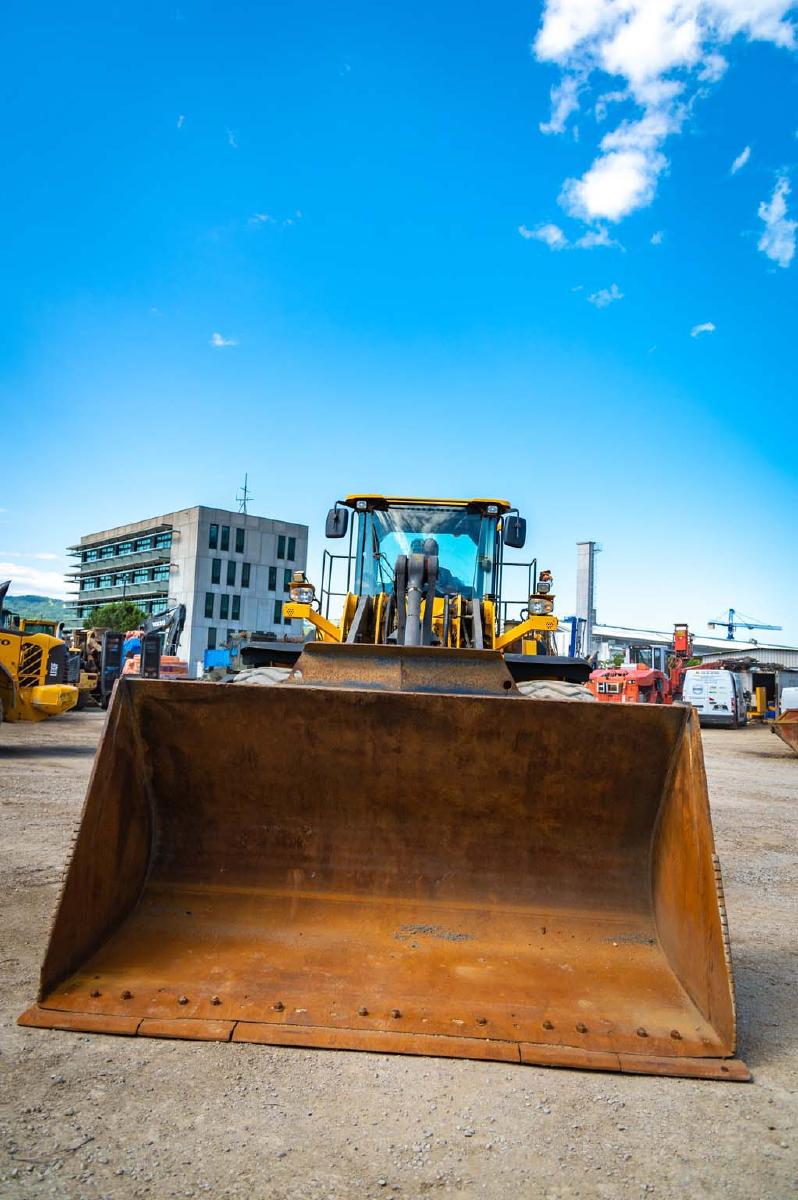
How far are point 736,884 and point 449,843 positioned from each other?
116 inches

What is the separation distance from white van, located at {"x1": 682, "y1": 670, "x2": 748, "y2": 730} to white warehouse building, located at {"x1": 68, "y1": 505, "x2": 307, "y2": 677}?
37.4m

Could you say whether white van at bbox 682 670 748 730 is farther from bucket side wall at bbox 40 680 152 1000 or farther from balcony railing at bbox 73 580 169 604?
balcony railing at bbox 73 580 169 604

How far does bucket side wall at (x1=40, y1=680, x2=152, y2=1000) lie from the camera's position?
288 centimetres

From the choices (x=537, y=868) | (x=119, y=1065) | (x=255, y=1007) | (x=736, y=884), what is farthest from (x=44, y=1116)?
(x=736, y=884)

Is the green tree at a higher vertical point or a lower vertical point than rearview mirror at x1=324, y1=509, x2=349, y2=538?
higher

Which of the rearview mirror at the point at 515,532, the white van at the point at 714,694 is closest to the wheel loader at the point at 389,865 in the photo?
the rearview mirror at the point at 515,532

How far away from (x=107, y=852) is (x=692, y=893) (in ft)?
7.37

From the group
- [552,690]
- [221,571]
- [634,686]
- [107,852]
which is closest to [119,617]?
[221,571]

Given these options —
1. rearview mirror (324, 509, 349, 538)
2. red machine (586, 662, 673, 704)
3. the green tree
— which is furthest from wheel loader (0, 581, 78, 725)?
the green tree

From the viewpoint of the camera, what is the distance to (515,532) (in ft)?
21.0

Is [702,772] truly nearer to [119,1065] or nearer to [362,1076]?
[362,1076]

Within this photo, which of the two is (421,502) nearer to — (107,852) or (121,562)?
(107,852)

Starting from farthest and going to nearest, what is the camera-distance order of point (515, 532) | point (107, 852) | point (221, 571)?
point (221, 571) < point (515, 532) < point (107, 852)

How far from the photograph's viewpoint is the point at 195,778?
361 cm
